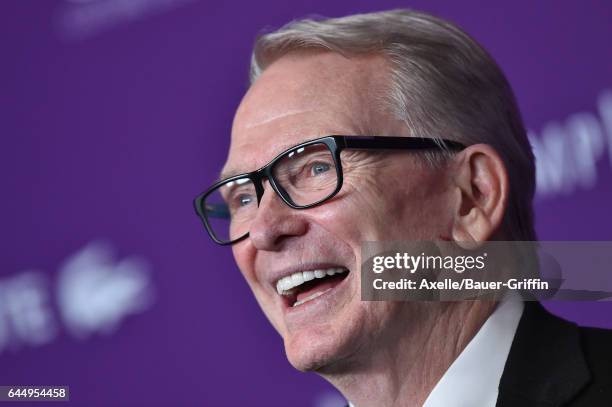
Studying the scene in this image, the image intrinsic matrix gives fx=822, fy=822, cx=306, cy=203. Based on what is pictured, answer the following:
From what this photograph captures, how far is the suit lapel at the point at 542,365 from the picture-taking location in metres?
1.52

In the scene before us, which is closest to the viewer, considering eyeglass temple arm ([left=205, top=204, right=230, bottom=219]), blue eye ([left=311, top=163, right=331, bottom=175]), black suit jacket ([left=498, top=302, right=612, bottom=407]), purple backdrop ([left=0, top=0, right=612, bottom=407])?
black suit jacket ([left=498, top=302, right=612, bottom=407])

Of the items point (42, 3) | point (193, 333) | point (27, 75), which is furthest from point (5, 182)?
point (193, 333)

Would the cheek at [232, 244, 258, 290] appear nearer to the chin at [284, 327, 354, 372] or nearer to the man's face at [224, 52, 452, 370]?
the man's face at [224, 52, 452, 370]

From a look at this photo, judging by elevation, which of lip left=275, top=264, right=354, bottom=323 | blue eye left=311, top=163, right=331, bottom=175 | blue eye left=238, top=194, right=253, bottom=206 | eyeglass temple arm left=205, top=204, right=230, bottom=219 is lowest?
lip left=275, top=264, right=354, bottom=323

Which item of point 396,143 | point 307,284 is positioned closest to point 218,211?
point 307,284

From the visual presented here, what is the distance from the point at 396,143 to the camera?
162cm

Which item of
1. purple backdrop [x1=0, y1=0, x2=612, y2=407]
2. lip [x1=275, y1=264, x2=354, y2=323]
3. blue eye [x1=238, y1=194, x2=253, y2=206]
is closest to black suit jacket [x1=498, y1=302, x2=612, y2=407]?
lip [x1=275, y1=264, x2=354, y2=323]

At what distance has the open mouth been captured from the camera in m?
1.60

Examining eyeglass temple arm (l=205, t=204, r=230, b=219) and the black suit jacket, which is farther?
eyeglass temple arm (l=205, t=204, r=230, b=219)

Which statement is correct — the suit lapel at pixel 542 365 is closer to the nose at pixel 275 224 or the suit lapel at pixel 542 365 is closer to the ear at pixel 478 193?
the ear at pixel 478 193

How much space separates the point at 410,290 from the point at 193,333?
4.33 feet

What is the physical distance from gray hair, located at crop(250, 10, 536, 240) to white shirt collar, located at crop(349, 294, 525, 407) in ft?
0.67

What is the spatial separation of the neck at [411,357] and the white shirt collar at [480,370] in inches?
0.9

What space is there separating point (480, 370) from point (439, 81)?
1.92 ft
